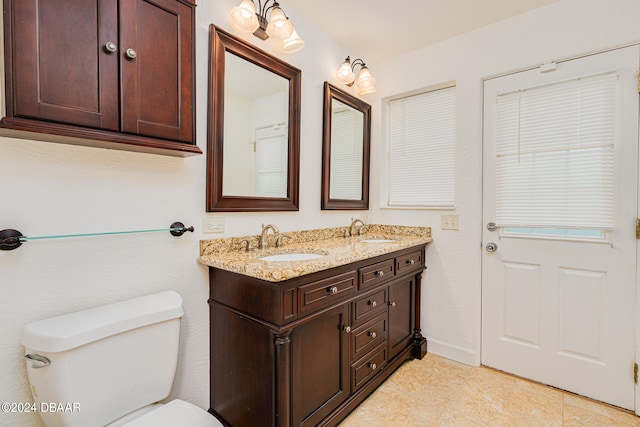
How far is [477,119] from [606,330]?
152 cm

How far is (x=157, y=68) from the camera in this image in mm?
1161

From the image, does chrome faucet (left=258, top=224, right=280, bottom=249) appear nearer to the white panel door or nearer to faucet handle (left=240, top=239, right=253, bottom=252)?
faucet handle (left=240, top=239, right=253, bottom=252)

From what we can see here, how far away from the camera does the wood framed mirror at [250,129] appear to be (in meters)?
1.52

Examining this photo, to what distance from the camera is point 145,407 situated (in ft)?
3.74

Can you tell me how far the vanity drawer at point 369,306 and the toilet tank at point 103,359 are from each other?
89cm

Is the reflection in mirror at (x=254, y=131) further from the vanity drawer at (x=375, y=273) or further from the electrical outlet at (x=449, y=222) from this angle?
the electrical outlet at (x=449, y=222)

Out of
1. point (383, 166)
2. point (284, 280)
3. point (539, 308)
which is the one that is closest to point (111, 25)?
point (284, 280)

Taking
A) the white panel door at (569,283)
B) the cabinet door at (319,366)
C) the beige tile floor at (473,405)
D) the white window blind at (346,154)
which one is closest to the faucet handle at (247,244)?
the cabinet door at (319,366)

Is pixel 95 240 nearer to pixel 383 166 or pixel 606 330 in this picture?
pixel 383 166

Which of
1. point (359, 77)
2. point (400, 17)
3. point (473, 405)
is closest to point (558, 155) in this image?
point (400, 17)

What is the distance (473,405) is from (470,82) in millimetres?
2140

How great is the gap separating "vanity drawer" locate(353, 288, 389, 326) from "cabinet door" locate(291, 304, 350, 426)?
0.30ft

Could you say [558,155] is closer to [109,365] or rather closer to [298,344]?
[298,344]

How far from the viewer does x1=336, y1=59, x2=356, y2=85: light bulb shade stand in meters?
2.18
